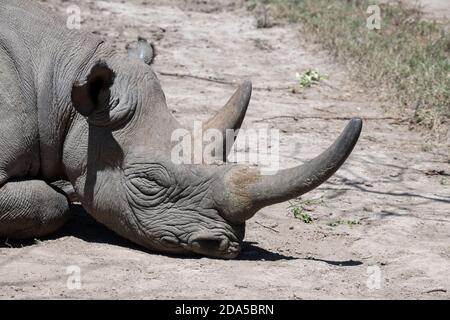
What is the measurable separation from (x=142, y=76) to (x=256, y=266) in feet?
4.18

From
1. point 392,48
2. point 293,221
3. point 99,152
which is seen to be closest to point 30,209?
point 99,152

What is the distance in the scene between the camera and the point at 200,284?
5199 millimetres

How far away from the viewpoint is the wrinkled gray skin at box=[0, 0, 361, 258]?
5.59 metres

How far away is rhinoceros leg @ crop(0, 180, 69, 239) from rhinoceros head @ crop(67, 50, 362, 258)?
7.8 inches

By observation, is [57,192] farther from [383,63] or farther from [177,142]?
[383,63]

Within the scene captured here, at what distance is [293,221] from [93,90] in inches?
74.1

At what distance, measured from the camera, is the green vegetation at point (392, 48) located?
31.2 ft

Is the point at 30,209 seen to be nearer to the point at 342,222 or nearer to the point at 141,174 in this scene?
the point at 141,174

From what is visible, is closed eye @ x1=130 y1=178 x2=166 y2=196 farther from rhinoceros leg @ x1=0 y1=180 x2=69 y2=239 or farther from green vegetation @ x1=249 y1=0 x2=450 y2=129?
green vegetation @ x1=249 y1=0 x2=450 y2=129

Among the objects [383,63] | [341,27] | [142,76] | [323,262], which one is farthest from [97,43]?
[341,27]

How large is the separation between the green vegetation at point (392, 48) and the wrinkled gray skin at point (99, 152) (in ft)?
13.0

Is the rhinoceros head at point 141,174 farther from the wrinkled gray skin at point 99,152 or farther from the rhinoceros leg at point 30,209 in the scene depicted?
the rhinoceros leg at point 30,209

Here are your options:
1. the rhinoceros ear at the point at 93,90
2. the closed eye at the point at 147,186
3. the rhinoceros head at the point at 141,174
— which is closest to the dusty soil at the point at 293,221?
the rhinoceros head at the point at 141,174

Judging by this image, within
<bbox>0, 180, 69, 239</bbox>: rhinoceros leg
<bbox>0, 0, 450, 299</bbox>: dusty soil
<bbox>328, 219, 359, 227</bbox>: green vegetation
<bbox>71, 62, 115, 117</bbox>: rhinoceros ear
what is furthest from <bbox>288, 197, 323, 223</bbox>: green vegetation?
<bbox>71, 62, 115, 117</bbox>: rhinoceros ear
